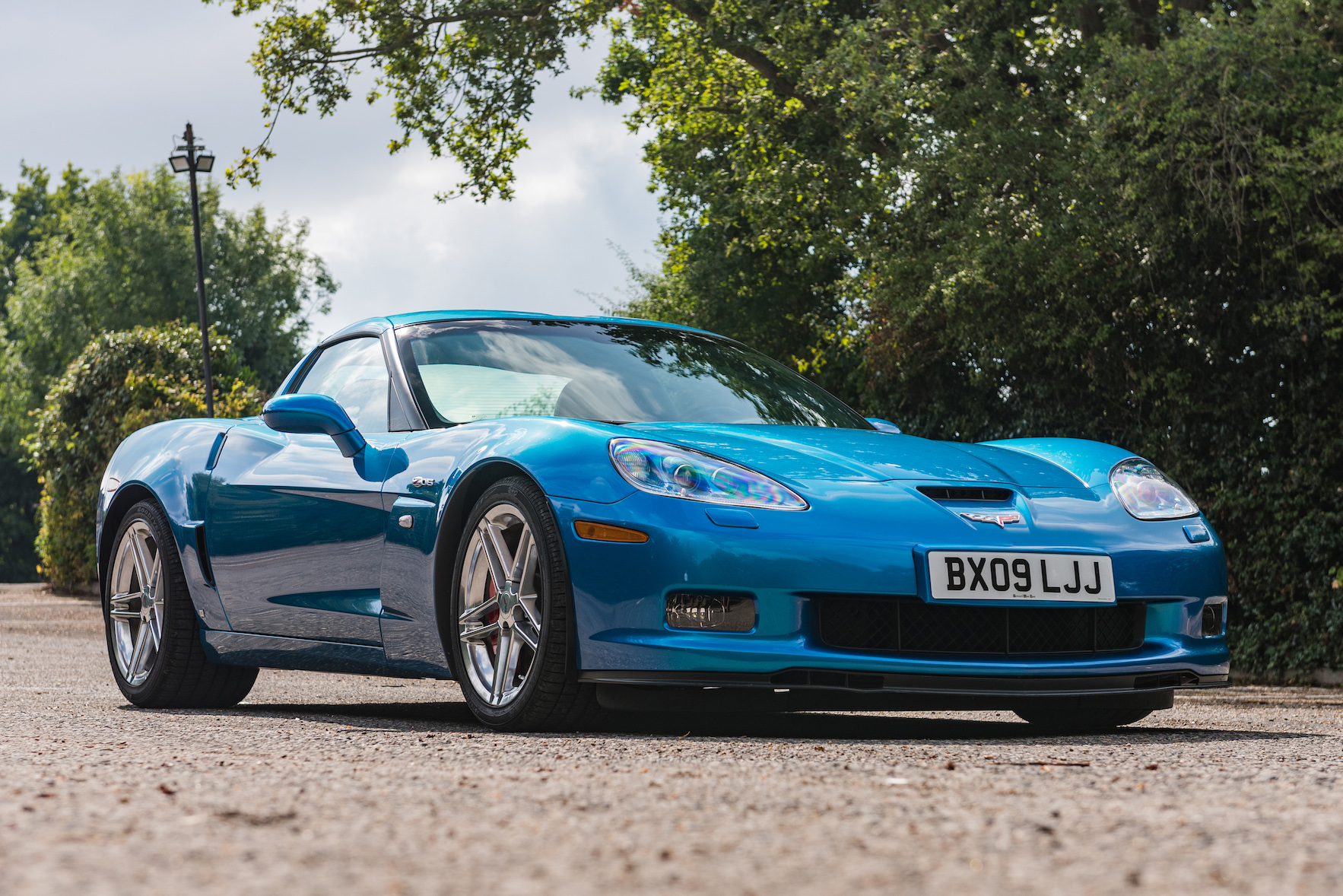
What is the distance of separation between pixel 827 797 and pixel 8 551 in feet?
200

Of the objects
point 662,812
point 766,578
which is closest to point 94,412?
point 766,578

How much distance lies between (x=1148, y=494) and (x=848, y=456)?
1.03 metres

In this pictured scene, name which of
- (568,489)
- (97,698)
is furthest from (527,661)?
(97,698)

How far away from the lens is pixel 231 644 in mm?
6215

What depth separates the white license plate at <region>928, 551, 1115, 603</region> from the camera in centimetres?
449

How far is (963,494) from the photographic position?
482 centimetres

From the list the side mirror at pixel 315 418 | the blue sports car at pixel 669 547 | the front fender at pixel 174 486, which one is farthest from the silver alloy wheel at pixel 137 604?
the side mirror at pixel 315 418

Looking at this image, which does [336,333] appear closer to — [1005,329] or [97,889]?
[97,889]

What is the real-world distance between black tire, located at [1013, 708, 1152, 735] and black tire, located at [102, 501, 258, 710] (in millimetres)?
3241

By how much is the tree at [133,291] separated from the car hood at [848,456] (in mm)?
50420

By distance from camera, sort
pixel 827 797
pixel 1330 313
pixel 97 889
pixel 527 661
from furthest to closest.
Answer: pixel 1330 313 < pixel 527 661 < pixel 827 797 < pixel 97 889

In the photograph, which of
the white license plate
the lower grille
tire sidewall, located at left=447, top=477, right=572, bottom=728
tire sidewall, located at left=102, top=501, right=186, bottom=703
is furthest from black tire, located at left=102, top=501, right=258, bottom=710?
the white license plate

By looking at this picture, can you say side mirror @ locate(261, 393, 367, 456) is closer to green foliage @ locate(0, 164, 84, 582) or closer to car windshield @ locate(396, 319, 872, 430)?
car windshield @ locate(396, 319, 872, 430)

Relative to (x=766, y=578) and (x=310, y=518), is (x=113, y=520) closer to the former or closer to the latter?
(x=310, y=518)
